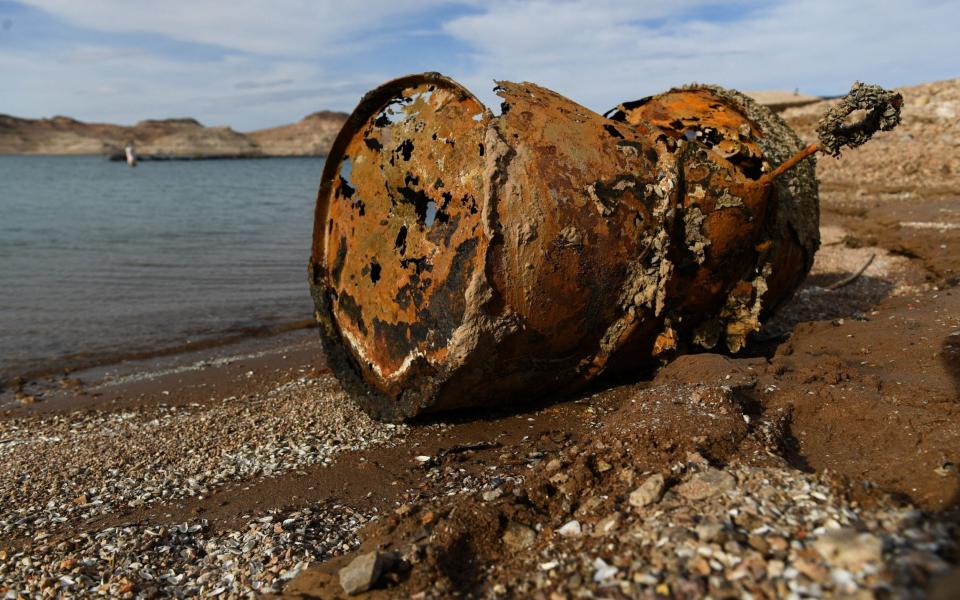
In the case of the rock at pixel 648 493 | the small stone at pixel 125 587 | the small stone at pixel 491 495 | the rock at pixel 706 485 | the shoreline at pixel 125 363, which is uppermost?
the rock at pixel 706 485

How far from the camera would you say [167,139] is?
96188 mm

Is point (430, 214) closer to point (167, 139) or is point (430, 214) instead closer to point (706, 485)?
point (706, 485)

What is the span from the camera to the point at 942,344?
13.8 feet

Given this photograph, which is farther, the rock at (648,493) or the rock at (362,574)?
the rock at (648,493)

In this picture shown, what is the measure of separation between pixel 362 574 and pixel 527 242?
5.84 feet

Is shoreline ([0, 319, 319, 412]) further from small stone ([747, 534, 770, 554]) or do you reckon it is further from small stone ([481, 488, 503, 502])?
small stone ([747, 534, 770, 554])

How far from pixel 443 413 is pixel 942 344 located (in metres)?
3.07

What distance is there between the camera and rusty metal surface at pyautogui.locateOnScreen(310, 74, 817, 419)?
3.56 meters

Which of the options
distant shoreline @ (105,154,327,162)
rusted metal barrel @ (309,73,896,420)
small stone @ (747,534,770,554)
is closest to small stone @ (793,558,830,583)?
small stone @ (747,534,770,554)

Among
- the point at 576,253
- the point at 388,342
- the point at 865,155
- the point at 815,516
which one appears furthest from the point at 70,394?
the point at 865,155

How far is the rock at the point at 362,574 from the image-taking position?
2.40 metres

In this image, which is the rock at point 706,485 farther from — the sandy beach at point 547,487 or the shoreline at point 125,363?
the shoreline at point 125,363

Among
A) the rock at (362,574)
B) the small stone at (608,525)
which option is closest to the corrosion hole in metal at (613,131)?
the small stone at (608,525)

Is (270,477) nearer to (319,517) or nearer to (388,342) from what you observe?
(319,517)
